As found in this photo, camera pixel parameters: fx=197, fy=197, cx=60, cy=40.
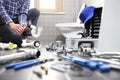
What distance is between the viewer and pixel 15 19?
2125 mm

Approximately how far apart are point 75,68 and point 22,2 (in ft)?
4.86

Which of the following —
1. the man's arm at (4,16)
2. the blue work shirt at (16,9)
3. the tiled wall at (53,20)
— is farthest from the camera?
the tiled wall at (53,20)

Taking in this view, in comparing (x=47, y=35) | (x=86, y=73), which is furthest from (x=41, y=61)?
(x=47, y=35)

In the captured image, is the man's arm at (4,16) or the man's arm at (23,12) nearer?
the man's arm at (4,16)

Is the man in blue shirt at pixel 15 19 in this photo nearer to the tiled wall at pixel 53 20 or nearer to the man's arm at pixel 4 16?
the man's arm at pixel 4 16

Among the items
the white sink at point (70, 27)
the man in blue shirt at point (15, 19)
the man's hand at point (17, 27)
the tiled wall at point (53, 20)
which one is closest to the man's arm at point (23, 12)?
the man in blue shirt at point (15, 19)

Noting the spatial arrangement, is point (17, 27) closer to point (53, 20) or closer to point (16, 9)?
point (16, 9)

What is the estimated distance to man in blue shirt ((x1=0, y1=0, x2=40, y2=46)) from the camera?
1.84 meters

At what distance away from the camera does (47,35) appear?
2.88 meters

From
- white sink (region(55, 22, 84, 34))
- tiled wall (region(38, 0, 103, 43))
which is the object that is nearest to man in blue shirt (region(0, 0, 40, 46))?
white sink (region(55, 22, 84, 34))

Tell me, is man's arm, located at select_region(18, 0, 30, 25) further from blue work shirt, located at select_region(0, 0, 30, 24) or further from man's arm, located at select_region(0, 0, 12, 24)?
man's arm, located at select_region(0, 0, 12, 24)

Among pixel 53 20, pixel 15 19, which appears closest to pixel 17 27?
pixel 15 19

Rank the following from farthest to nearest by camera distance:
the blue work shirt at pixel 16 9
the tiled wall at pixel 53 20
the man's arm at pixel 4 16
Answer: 1. the tiled wall at pixel 53 20
2. the blue work shirt at pixel 16 9
3. the man's arm at pixel 4 16

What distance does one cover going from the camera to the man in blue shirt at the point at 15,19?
184 centimetres
